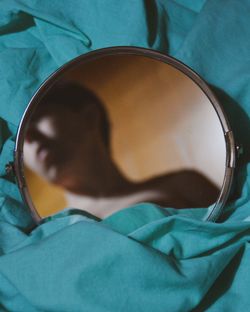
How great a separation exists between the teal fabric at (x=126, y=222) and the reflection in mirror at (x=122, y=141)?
3 cm

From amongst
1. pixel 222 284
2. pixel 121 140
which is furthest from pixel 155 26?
pixel 222 284

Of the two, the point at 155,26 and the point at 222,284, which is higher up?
the point at 155,26

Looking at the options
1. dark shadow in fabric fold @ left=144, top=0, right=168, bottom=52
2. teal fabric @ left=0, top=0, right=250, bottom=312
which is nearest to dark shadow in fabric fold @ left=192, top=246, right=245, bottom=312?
teal fabric @ left=0, top=0, right=250, bottom=312

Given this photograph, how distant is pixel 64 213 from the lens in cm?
52

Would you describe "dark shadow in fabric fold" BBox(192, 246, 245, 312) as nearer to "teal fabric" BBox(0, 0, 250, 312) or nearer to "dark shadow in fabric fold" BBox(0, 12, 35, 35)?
"teal fabric" BBox(0, 0, 250, 312)

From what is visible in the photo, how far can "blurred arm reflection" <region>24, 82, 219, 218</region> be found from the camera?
52 centimetres

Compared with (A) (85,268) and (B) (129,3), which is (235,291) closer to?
(A) (85,268)

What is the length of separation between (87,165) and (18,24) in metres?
0.18

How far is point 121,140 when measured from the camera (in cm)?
54

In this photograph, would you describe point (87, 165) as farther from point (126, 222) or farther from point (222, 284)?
point (222, 284)

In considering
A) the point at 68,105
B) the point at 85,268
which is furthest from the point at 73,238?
the point at 68,105

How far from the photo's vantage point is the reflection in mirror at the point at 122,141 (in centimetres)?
52

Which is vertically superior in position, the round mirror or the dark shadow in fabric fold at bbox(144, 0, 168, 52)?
the dark shadow in fabric fold at bbox(144, 0, 168, 52)

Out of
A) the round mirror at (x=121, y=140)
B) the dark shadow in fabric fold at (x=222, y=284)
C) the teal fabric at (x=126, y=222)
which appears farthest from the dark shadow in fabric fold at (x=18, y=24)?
the dark shadow in fabric fold at (x=222, y=284)
